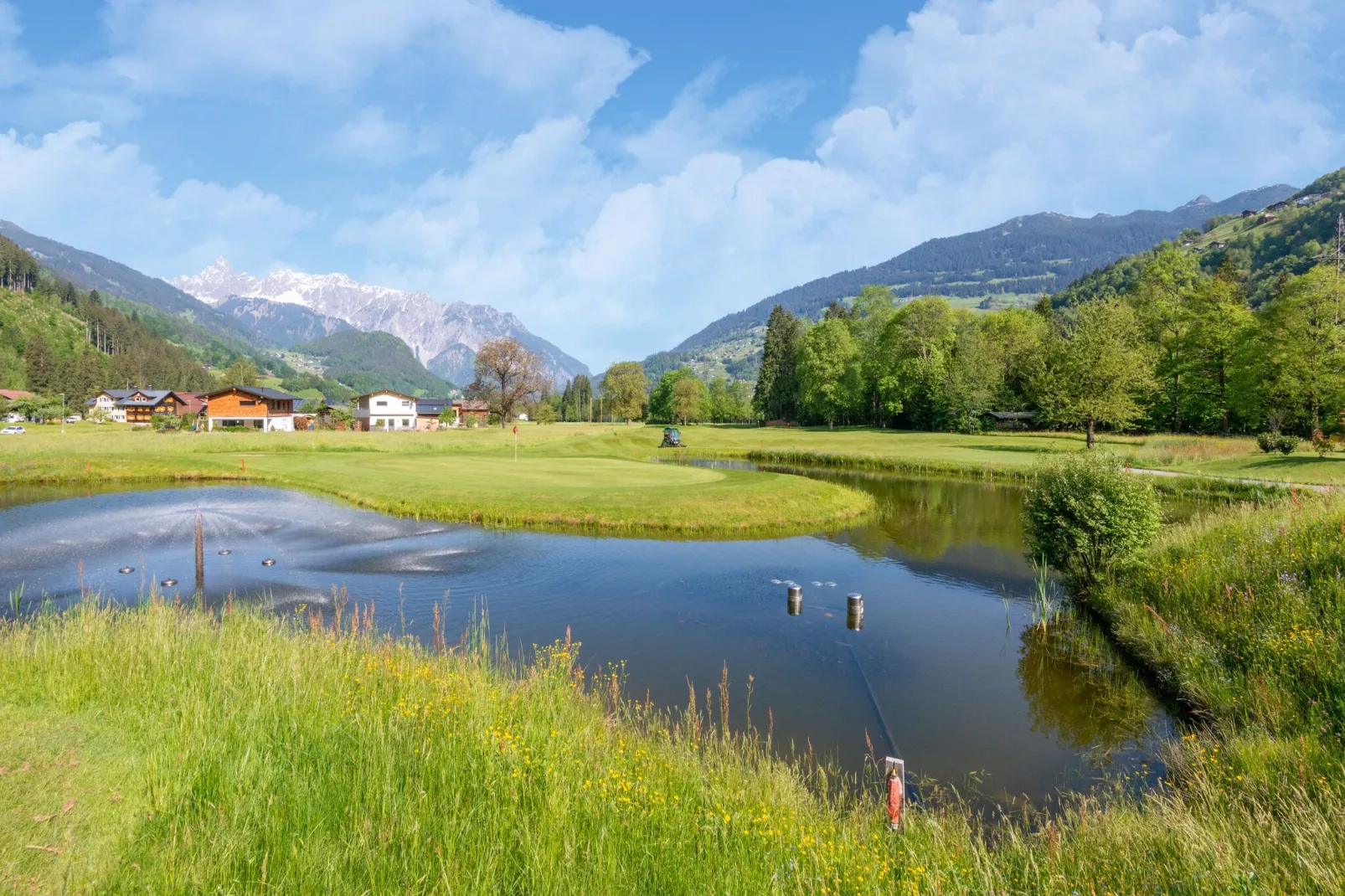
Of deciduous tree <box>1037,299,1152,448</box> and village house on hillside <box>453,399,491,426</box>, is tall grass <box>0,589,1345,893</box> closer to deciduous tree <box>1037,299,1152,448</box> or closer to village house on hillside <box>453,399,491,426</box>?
deciduous tree <box>1037,299,1152,448</box>

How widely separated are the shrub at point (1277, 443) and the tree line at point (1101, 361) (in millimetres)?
1915

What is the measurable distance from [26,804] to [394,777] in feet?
10.1

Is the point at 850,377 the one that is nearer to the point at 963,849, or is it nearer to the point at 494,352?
the point at 494,352

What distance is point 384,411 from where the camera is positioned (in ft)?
412

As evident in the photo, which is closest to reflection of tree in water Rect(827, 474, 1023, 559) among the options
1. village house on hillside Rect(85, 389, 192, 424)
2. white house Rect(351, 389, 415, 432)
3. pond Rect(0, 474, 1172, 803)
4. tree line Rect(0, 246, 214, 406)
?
pond Rect(0, 474, 1172, 803)

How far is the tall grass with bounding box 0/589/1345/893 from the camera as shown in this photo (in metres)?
5.18

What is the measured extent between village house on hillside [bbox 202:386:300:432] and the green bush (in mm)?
113371

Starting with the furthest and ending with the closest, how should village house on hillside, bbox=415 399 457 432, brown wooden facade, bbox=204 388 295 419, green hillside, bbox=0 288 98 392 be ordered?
green hillside, bbox=0 288 98 392
village house on hillside, bbox=415 399 457 432
brown wooden facade, bbox=204 388 295 419

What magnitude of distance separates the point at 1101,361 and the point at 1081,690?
198 feet

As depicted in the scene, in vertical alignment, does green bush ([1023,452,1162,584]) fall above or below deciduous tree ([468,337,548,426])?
below

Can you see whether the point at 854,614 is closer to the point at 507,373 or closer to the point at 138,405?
the point at 507,373

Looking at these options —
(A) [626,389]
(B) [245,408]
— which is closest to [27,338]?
(B) [245,408]

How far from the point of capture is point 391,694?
8867mm

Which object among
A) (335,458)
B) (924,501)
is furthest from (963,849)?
(335,458)
